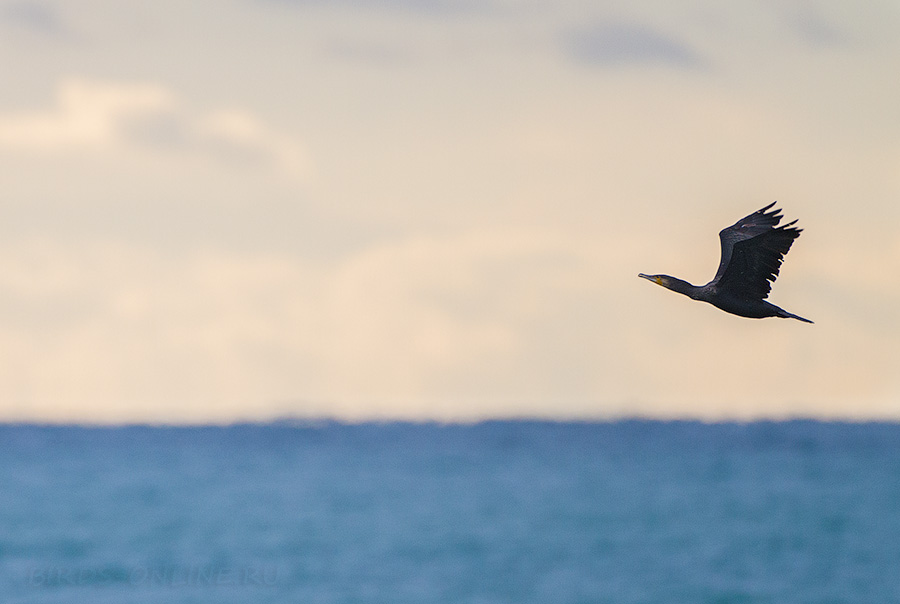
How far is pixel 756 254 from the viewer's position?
439 inches

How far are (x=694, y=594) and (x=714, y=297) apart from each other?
5099cm

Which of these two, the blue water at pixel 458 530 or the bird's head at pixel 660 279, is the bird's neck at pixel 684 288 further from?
the blue water at pixel 458 530

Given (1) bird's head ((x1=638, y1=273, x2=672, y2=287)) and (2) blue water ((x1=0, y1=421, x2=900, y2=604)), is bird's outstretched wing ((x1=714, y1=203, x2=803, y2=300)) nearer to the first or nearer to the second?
(1) bird's head ((x1=638, y1=273, x2=672, y2=287))

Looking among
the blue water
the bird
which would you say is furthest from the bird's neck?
the blue water

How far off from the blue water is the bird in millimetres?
48859

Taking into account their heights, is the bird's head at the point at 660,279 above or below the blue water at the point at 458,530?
above

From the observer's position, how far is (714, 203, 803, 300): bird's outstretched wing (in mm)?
11016

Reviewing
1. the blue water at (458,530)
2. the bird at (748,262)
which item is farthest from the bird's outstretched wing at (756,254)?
the blue water at (458,530)

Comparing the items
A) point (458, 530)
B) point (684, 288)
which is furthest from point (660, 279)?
point (458, 530)

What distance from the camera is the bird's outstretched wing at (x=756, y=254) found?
11016 mm

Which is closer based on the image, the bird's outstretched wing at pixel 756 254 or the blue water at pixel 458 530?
the bird's outstretched wing at pixel 756 254

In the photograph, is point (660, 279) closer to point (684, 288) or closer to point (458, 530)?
point (684, 288)

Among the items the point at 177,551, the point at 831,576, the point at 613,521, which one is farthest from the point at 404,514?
the point at 831,576

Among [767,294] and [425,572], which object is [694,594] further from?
[767,294]
